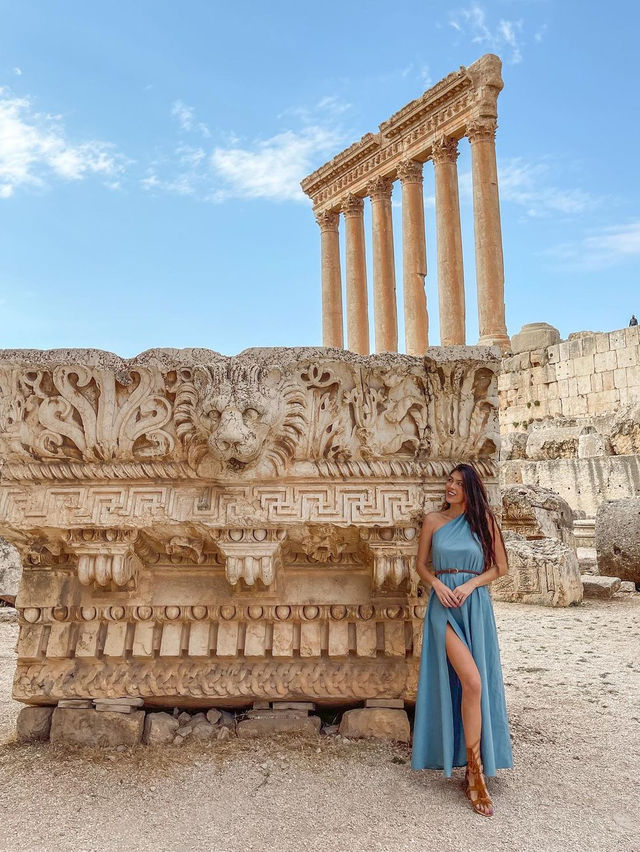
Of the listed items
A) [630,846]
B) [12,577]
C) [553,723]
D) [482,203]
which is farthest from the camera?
[482,203]

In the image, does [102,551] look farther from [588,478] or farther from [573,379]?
[573,379]

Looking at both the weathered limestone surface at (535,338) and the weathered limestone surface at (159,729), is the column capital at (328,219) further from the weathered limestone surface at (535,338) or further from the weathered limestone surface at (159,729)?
the weathered limestone surface at (159,729)

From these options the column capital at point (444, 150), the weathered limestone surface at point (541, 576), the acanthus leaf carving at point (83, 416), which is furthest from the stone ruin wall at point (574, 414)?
the acanthus leaf carving at point (83, 416)

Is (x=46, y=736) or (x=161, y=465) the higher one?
(x=161, y=465)

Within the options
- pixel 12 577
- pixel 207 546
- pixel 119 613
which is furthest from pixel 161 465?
pixel 12 577

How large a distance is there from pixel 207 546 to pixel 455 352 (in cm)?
157

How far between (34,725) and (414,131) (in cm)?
1994

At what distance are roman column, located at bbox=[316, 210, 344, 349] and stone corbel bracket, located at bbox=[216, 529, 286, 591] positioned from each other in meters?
19.3

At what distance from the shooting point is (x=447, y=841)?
2.25 meters

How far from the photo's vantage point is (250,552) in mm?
2996

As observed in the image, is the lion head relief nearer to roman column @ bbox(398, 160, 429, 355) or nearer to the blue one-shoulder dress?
the blue one-shoulder dress

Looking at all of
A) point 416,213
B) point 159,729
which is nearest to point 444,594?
point 159,729

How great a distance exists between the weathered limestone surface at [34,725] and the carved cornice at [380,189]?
20.2 meters

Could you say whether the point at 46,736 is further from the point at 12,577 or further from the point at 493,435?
the point at 12,577
